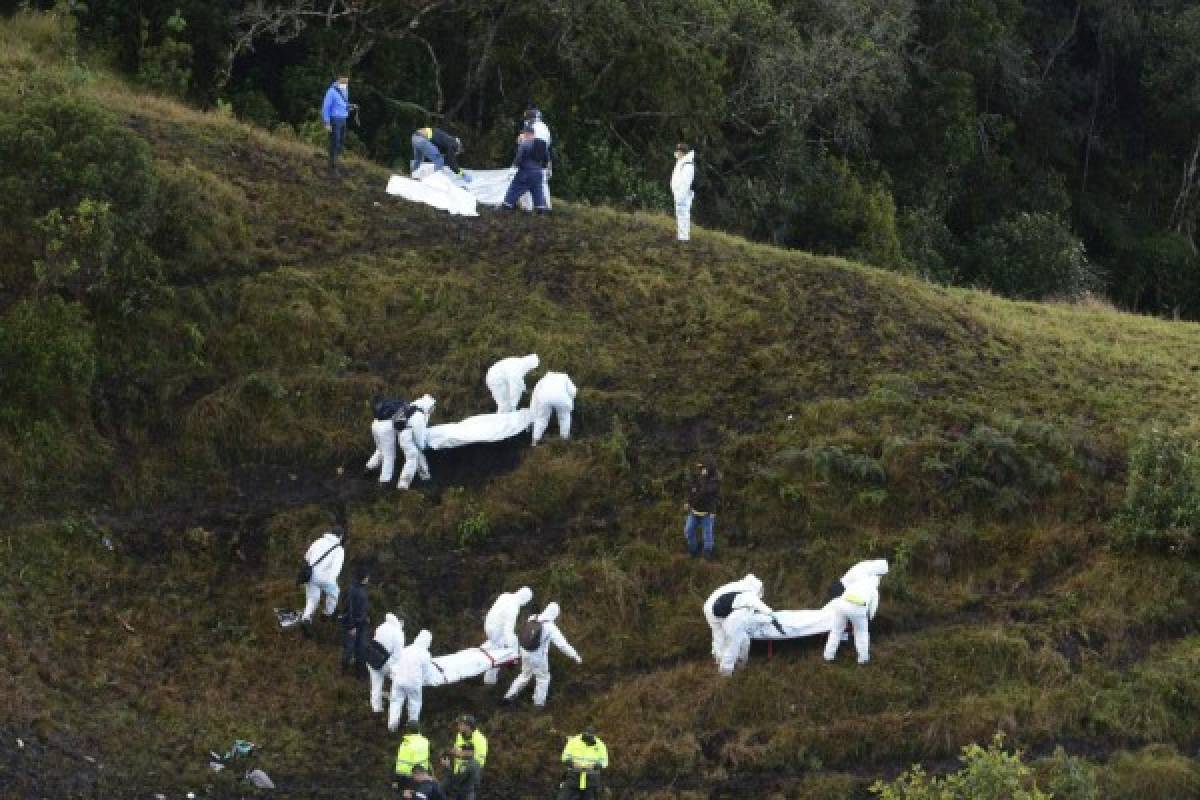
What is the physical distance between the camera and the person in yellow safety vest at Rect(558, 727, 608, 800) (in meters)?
17.5

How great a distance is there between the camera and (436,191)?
27859mm

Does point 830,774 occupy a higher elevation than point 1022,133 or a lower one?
lower

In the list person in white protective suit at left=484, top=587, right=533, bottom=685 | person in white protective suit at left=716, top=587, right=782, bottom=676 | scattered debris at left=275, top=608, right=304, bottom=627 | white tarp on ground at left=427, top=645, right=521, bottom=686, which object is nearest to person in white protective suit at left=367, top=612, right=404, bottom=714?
white tarp on ground at left=427, top=645, right=521, bottom=686

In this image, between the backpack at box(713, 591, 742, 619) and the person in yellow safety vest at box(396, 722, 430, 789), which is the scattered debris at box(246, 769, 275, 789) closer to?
the person in yellow safety vest at box(396, 722, 430, 789)

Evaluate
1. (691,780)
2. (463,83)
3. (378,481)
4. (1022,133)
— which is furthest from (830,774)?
(1022,133)

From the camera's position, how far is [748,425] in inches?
938

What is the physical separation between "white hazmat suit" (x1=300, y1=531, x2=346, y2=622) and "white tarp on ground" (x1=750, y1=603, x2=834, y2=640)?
4.63 metres

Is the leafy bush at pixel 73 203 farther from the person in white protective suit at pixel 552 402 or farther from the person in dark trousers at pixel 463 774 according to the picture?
the person in dark trousers at pixel 463 774

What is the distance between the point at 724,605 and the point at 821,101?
17.7 meters

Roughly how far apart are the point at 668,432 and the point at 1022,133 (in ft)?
75.3

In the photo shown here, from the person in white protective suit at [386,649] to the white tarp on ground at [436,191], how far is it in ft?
30.8

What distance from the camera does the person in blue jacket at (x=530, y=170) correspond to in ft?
88.3

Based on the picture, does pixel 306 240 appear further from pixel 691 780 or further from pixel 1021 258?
pixel 1021 258

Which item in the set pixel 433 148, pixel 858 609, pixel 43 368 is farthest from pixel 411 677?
pixel 433 148
